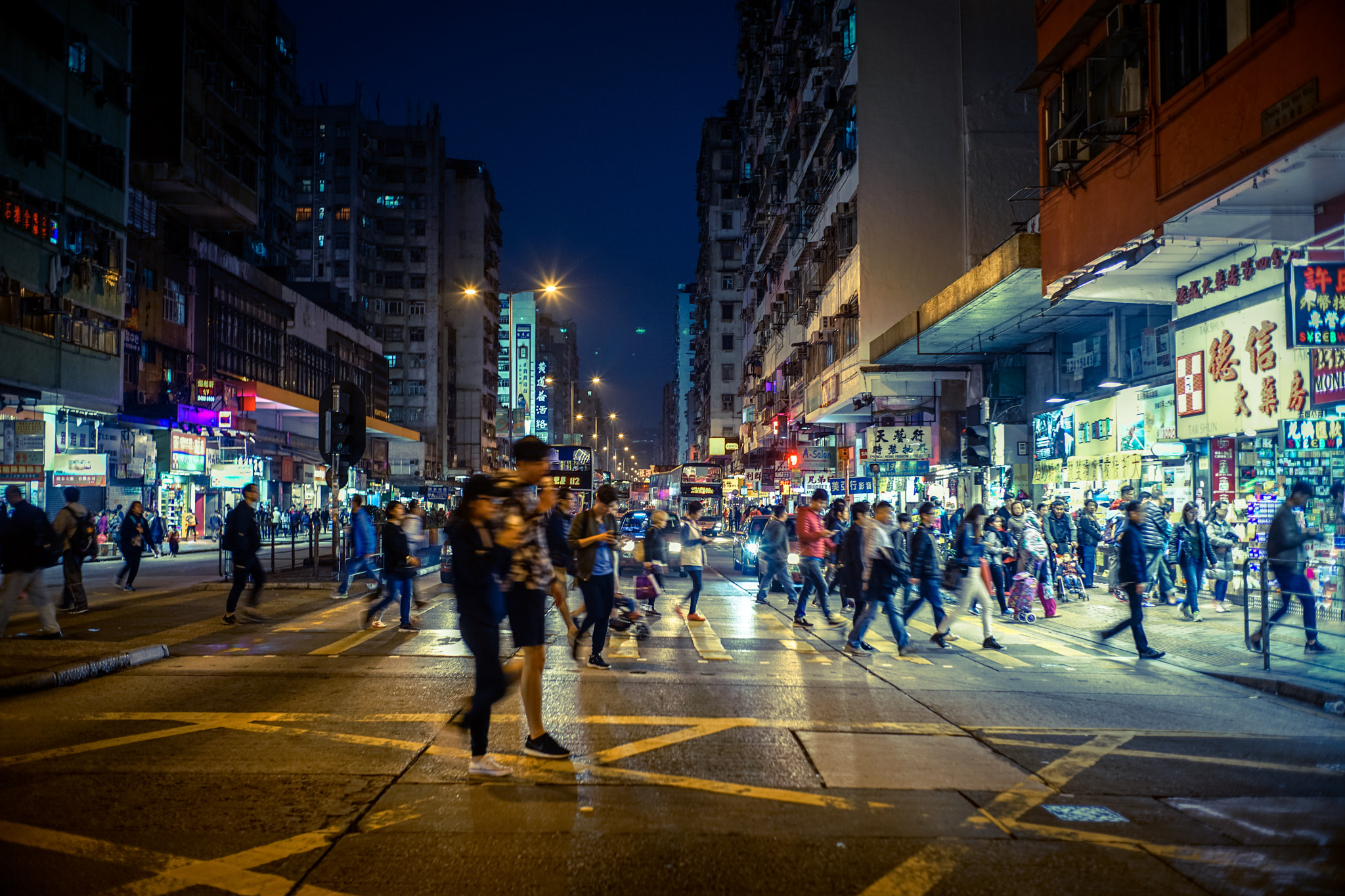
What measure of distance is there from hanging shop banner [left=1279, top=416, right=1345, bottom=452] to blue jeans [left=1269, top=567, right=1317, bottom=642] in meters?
2.19

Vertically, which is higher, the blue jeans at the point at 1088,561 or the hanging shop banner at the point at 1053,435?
the hanging shop banner at the point at 1053,435

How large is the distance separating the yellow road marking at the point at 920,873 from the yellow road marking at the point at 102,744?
4.95 metres

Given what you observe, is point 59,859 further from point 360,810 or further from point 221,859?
point 360,810

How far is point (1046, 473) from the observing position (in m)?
22.8

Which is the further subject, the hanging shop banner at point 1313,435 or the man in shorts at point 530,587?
the hanging shop banner at point 1313,435

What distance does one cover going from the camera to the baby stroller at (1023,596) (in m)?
15.0

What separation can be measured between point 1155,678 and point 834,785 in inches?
229

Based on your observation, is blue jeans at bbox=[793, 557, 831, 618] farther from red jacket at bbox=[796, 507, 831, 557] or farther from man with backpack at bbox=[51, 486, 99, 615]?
man with backpack at bbox=[51, 486, 99, 615]

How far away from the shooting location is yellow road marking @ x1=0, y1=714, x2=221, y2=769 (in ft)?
19.4

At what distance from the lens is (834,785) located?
5.53 metres

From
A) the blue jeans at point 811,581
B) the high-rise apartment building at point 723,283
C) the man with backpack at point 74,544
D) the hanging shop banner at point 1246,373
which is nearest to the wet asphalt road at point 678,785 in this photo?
the blue jeans at point 811,581

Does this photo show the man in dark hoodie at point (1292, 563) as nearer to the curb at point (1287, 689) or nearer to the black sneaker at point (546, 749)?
the curb at point (1287, 689)

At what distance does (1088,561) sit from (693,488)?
31791 millimetres

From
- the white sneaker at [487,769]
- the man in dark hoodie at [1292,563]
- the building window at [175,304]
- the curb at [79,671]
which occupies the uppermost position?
the building window at [175,304]
